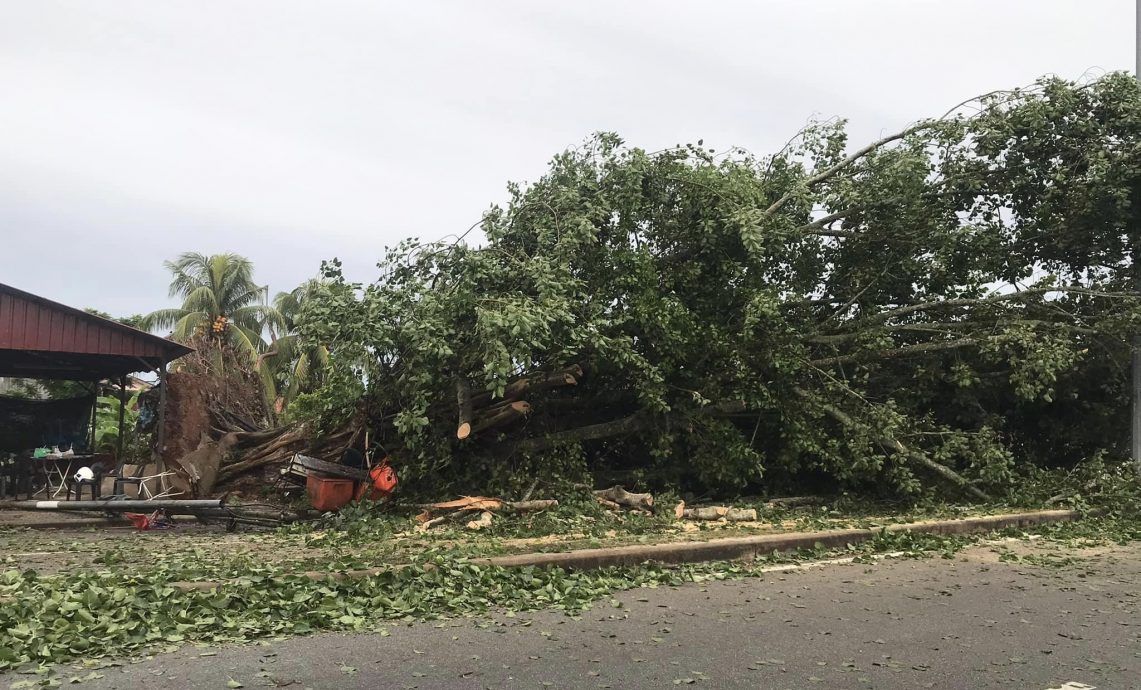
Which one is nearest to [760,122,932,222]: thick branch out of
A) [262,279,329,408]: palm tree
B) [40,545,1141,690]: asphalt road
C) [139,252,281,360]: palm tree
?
[40,545,1141,690]: asphalt road

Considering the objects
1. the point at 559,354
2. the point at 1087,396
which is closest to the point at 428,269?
the point at 559,354

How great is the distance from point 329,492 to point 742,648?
23.3 ft

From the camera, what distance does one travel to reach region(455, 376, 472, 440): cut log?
10.6 m

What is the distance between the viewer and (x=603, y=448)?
12.4 meters

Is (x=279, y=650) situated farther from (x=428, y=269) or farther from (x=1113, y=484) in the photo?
(x=1113, y=484)

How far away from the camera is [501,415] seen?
11.4 m

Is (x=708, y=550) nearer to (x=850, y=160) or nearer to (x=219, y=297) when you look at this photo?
(x=850, y=160)

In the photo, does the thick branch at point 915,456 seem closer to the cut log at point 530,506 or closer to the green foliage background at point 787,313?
the green foliage background at point 787,313

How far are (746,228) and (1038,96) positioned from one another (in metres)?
5.10

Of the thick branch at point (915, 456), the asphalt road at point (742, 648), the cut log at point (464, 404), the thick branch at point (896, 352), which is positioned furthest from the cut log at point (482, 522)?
the thick branch at point (896, 352)

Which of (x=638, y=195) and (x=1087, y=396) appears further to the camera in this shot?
(x=1087, y=396)

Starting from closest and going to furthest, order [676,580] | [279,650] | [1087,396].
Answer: [279,650] → [676,580] → [1087,396]

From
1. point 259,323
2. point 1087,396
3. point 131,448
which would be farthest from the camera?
point 259,323

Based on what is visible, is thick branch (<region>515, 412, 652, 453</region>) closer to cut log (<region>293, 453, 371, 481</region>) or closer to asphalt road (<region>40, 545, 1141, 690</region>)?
cut log (<region>293, 453, 371, 481</region>)
